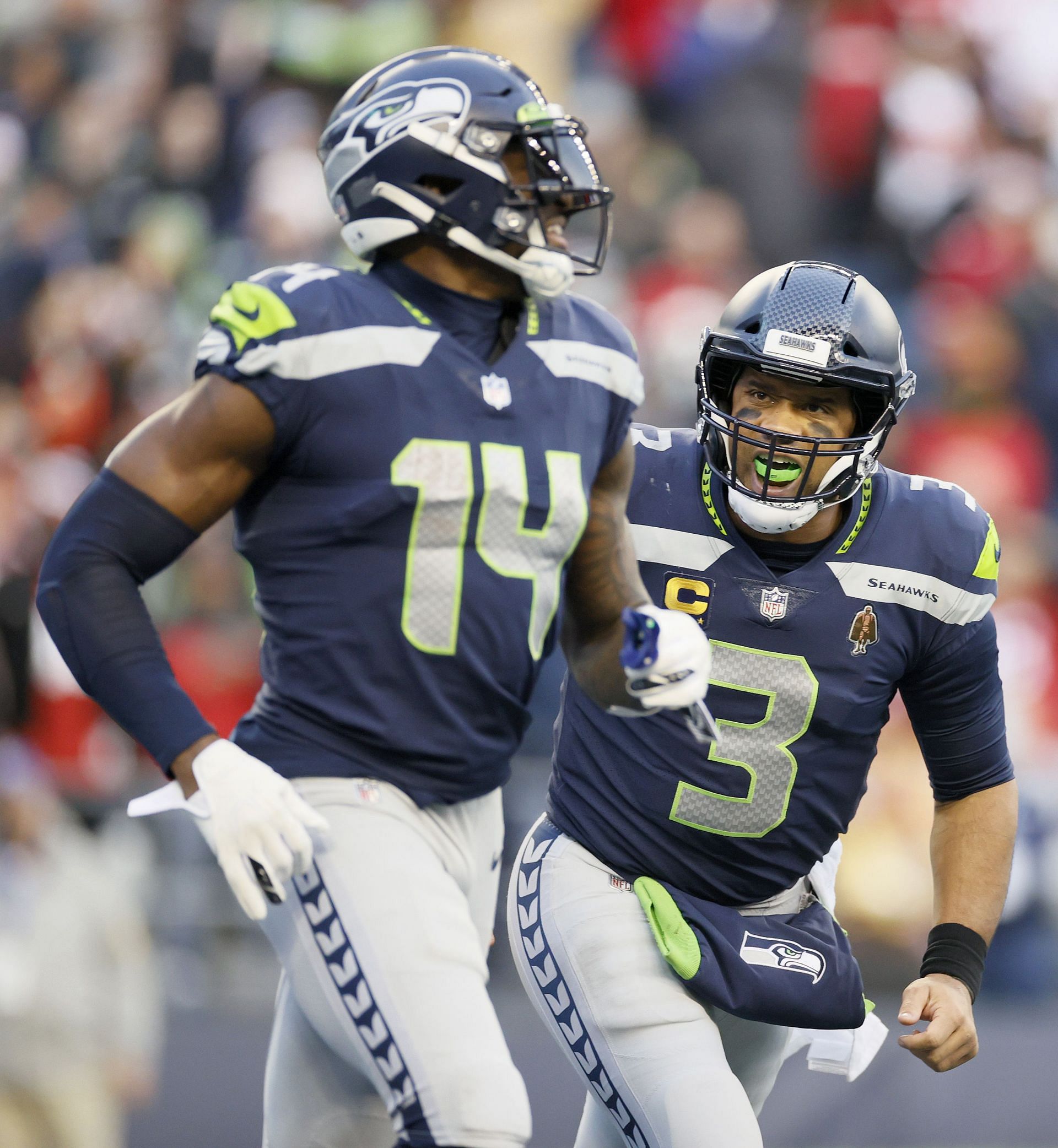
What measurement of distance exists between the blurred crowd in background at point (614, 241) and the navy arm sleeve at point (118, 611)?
3764 mm

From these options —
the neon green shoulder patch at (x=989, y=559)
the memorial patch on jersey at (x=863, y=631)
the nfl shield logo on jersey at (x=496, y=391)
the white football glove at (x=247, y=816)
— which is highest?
the nfl shield logo on jersey at (x=496, y=391)

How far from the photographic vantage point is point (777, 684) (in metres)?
3.00

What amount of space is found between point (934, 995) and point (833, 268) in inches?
52.5

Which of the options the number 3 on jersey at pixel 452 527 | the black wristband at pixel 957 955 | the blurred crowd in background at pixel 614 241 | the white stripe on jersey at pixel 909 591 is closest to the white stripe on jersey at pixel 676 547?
the white stripe on jersey at pixel 909 591

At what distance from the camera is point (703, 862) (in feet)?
9.93

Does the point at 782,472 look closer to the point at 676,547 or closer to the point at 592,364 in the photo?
the point at 676,547

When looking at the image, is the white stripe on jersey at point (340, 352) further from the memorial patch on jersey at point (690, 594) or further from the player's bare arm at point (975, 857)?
the player's bare arm at point (975, 857)

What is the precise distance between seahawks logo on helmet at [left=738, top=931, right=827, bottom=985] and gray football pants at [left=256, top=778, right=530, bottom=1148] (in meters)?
0.51

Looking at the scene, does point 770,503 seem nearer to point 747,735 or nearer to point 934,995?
point 747,735

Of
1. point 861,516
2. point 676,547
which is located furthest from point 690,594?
point 861,516

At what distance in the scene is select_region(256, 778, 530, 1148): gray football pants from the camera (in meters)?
2.38

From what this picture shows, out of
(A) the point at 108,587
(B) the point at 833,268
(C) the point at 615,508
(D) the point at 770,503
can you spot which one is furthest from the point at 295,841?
(B) the point at 833,268

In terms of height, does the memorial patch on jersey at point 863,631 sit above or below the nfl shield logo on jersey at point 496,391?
below

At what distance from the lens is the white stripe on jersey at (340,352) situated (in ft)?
8.11
